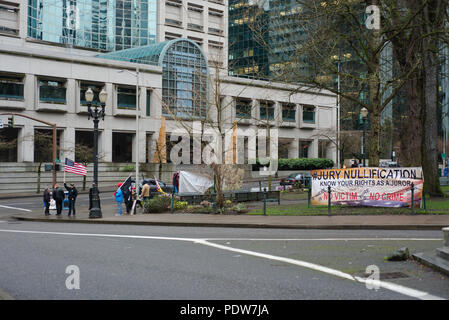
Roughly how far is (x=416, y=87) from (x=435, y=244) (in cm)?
1643

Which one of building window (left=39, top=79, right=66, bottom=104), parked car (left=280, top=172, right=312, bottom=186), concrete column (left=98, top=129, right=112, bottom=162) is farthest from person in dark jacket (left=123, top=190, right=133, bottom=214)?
building window (left=39, top=79, right=66, bottom=104)

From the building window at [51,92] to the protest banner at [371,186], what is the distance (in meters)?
37.3

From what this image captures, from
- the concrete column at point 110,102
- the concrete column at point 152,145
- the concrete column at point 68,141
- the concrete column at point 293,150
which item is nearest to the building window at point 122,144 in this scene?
the concrete column at point 152,145

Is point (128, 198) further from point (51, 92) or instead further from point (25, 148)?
point (51, 92)

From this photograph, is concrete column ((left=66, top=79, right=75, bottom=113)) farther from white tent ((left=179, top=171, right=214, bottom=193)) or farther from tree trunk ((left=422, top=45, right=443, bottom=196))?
tree trunk ((left=422, top=45, right=443, bottom=196))

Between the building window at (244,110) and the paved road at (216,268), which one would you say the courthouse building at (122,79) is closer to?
the building window at (244,110)

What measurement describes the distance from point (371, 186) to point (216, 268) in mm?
14409

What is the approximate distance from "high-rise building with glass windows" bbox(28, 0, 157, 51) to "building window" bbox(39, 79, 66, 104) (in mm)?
15102

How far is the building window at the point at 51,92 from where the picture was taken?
50812 millimetres

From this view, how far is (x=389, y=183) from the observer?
21.2 meters

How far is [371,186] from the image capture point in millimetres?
21609
